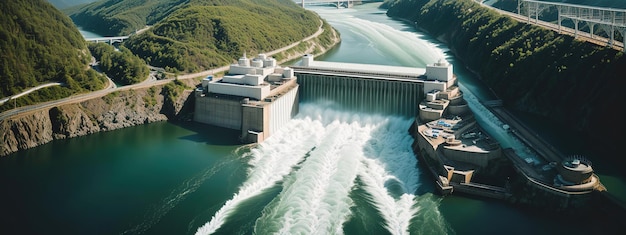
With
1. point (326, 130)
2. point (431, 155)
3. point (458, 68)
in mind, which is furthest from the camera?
point (458, 68)

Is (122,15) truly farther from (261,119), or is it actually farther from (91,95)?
(261,119)

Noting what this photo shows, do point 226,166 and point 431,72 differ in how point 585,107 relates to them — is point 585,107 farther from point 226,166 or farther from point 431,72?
point 226,166

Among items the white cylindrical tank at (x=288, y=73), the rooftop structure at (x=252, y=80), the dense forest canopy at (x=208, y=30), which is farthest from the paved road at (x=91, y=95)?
the white cylindrical tank at (x=288, y=73)

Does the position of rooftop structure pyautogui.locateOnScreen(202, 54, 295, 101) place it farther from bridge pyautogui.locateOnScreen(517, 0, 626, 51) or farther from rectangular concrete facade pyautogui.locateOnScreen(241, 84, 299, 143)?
bridge pyautogui.locateOnScreen(517, 0, 626, 51)

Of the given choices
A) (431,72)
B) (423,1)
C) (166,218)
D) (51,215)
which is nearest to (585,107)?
(431,72)

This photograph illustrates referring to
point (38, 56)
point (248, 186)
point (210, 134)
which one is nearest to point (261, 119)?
point (210, 134)
